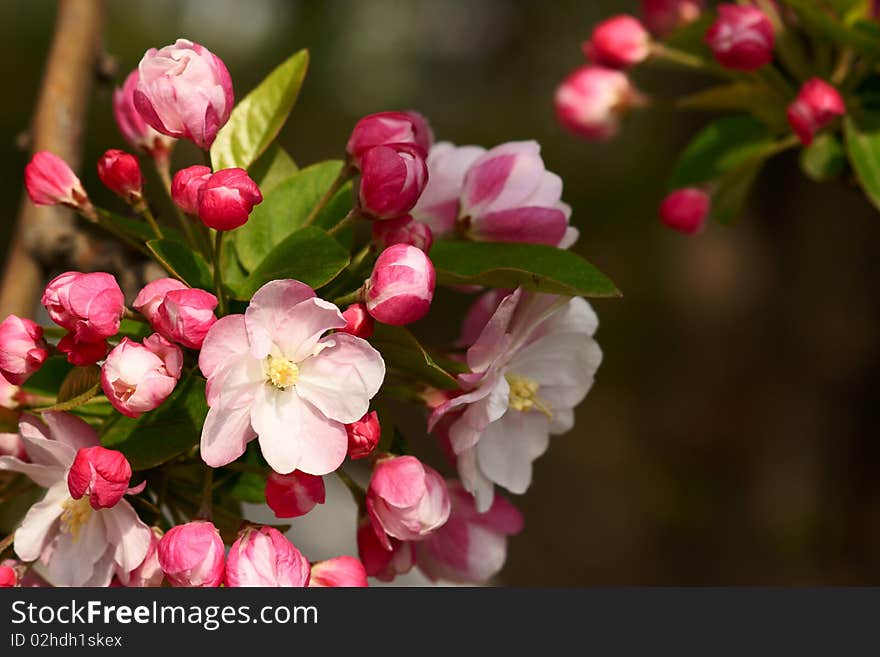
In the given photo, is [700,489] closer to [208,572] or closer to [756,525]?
[756,525]

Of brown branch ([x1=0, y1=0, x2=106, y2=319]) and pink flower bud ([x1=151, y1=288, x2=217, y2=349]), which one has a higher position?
brown branch ([x1=0, y1=0, x2=106, y2=319])

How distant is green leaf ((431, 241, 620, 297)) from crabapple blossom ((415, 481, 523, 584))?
0.22m

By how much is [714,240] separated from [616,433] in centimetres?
99

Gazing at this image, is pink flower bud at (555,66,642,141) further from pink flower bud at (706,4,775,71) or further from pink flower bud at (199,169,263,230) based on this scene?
pink flower bud at (199,169,263,230)

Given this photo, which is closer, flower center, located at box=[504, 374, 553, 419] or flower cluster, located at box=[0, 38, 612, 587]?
flower cluster, located at box=[0, 38, 612, 587]

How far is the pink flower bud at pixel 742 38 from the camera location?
104 cm

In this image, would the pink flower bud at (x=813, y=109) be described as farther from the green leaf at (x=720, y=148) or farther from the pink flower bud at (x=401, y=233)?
the pink flower bud at (x=401, y=233)

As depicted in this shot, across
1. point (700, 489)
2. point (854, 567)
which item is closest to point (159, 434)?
point (854, 567)

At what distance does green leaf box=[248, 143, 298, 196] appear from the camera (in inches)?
34.2

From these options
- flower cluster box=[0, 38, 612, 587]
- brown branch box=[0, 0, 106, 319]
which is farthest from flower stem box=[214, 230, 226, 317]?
brown branch box=[0, 0, 106, 319]

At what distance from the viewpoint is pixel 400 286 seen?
0.69 metres

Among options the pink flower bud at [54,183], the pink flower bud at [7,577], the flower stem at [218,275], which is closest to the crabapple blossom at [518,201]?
the flower stem at [218,275]

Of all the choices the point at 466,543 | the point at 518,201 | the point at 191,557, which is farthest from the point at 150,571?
the point at 518,201

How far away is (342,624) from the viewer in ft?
2.45
